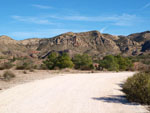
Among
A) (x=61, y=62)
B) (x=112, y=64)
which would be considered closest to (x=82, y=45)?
(x=112, y=64)

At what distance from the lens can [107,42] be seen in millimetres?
123125

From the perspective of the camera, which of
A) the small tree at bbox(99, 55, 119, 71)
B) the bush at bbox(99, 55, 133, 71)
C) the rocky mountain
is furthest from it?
the rocky mountain

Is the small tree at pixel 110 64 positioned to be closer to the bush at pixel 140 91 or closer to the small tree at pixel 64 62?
the small tree at pixel 64 62

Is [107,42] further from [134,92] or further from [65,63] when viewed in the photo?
[134,92]

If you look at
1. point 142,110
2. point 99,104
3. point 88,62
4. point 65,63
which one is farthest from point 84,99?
point 88,62

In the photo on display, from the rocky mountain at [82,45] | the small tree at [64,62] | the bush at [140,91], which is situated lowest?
the bush at [140,91]

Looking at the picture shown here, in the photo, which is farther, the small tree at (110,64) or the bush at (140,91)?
the small tree at (110,64)

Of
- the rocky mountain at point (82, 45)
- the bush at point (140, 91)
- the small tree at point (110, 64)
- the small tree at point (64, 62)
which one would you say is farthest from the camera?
the rocky mountain at point (82, 45)

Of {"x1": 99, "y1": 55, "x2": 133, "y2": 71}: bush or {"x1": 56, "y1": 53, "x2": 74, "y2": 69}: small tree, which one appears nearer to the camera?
{"x1": 56, "y1": 53, "x2": 74, "y2": 69}: small tree

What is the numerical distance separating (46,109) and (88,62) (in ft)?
134

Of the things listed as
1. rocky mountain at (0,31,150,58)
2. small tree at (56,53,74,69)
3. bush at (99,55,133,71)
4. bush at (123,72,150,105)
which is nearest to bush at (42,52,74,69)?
small tree at (56,53,74,69)

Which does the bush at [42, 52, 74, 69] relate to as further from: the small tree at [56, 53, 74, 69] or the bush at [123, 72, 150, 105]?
the bush at [123, 72, 150, 105]

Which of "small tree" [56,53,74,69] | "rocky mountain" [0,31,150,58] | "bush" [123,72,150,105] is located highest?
"rocky mountain" [0,31,150,58]

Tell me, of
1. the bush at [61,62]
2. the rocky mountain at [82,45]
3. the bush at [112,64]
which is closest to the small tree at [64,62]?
the bush at [61,62]
